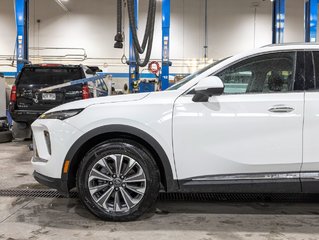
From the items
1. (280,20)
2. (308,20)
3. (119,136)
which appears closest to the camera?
(119,136)

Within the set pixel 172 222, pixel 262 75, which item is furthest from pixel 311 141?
pixel 172 222

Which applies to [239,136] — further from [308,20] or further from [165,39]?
[308,20]

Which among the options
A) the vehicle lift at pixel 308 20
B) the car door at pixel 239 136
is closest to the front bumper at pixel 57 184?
the car door at pixel 239 136

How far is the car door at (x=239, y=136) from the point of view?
345 centimetres

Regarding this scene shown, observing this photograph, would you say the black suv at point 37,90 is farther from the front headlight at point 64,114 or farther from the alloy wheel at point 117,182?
the alloy wheel at point 117,182

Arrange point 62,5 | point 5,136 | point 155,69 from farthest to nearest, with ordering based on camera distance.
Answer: point 62,5, point 155,69, point 5,136

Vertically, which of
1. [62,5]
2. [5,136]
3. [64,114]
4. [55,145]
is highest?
[62,5]

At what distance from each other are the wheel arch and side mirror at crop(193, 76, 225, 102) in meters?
0.57

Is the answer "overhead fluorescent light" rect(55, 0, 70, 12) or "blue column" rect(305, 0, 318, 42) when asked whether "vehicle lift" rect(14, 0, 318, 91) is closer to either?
"blue column" rect(305, 0, 318, 42)

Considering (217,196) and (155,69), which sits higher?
(155,69)

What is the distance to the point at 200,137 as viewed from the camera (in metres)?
3.48

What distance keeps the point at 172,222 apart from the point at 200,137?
2.86ft

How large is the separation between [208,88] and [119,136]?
0.94m

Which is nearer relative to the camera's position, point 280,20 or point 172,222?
point 172,222
